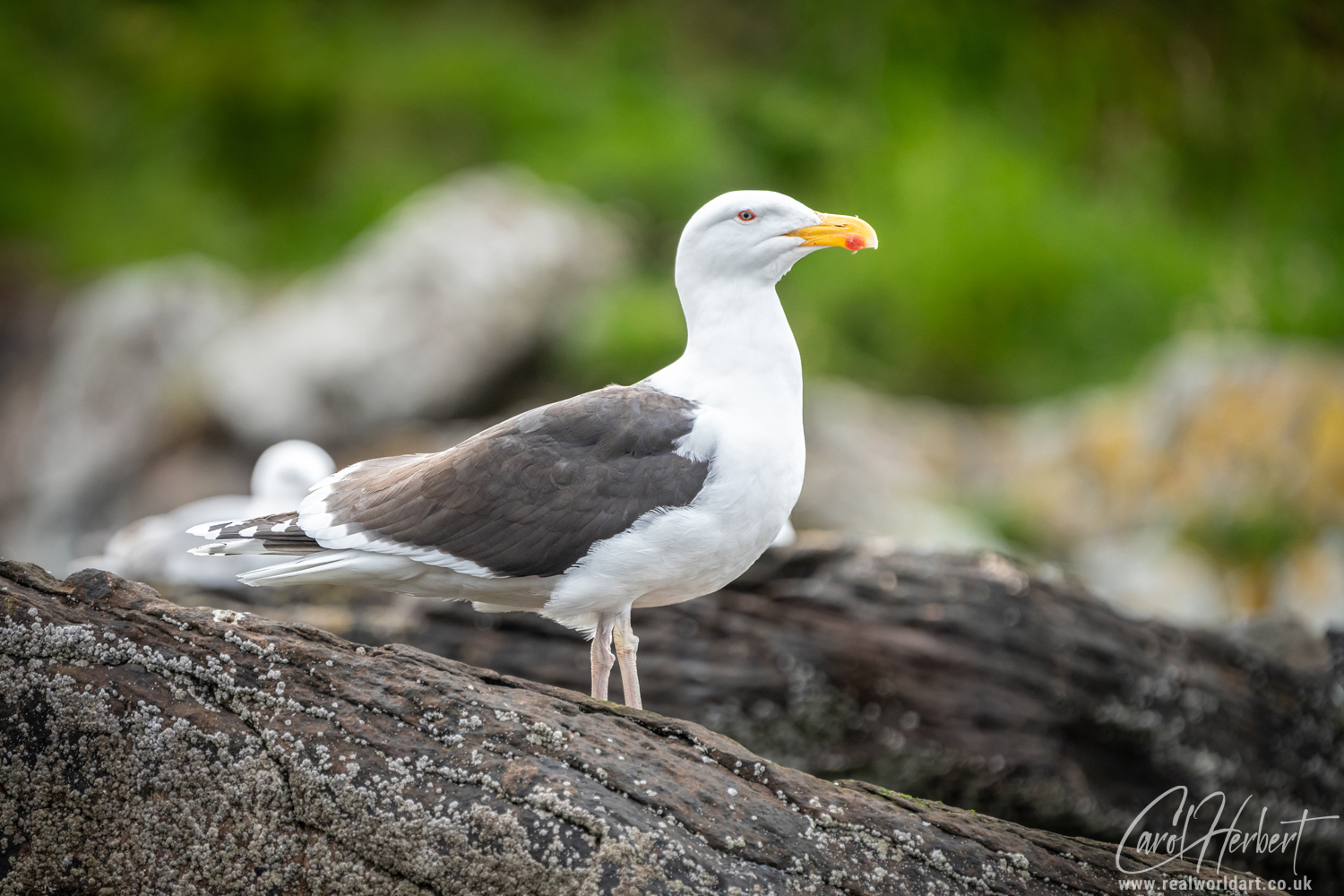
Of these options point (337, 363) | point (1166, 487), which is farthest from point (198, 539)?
point (1166, 487)

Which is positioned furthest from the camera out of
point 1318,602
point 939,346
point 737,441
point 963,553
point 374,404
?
point 939,346

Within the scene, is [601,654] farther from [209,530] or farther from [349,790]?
[209,530]

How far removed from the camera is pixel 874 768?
5.65 meters

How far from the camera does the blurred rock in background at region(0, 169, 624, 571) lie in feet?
41.6

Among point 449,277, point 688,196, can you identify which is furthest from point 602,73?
point 449,277

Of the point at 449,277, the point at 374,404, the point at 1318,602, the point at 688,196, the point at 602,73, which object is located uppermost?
the point at 602,73

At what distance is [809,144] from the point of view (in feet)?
54.7

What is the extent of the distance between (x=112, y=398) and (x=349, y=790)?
1358cm

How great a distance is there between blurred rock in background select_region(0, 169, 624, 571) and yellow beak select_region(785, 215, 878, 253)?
23.9 ft

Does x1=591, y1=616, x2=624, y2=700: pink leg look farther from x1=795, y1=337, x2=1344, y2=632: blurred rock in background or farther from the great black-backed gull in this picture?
x1=795, y1=337, x2=1344, y2=632: blurred rock in background

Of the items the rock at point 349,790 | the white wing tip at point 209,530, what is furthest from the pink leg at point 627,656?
the white wing tip at point 209,530

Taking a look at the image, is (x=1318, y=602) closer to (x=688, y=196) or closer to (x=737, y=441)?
(x=737, y=441)

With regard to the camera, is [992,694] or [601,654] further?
[992,694]

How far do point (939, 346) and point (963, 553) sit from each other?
330 inches
